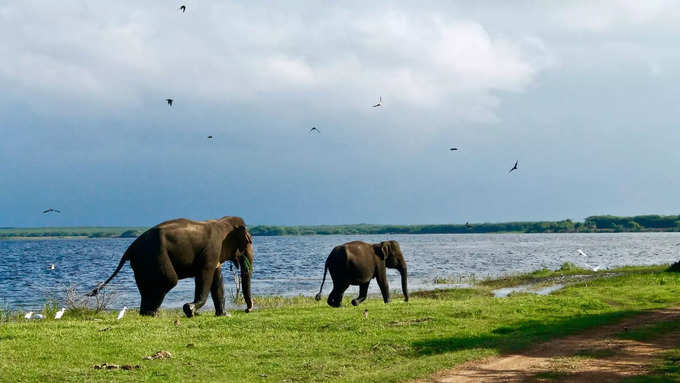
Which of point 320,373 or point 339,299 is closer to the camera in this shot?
point 320,373

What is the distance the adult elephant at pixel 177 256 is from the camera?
17.5m

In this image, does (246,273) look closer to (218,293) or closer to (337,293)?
(218,293)

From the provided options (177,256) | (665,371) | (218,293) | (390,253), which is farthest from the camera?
(390,253)

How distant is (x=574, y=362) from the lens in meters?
13.5

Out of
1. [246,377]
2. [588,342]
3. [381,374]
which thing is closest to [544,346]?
[588,342]

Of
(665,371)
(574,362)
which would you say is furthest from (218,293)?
(665,371)

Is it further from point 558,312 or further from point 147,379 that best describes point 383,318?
point 147,379

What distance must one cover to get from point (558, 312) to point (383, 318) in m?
5.65

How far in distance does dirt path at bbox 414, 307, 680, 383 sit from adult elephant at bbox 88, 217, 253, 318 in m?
7.84

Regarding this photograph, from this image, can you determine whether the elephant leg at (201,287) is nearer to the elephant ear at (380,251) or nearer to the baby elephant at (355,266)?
the baby elephant at (355,266)

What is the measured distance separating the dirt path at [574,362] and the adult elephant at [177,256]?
25.7 ft

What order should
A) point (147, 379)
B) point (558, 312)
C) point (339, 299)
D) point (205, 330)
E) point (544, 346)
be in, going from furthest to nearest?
1. point (339, 299)
2. point (558, 312)
3. point (205, 330)
4. point (544, 346)
5. point (147, 379)

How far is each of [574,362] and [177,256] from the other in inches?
389

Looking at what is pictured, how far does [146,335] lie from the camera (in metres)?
16.1
